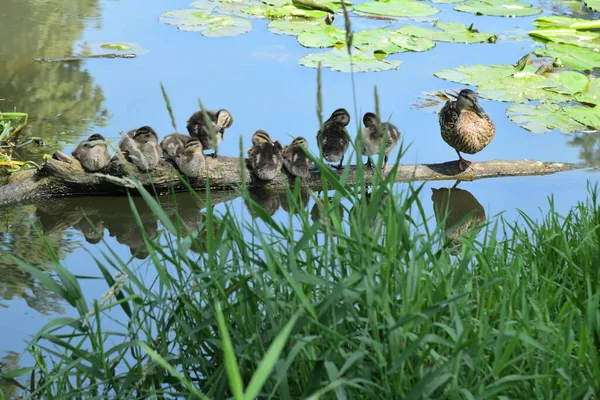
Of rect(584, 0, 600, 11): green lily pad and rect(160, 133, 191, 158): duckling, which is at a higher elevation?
rect(584, 0, 600, 11): green lily pad

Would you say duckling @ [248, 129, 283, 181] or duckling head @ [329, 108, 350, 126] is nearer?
duckling @ [248, 129, 283, 181]

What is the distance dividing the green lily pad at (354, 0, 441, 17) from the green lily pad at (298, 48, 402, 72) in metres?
1.55

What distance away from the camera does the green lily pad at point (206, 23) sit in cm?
831

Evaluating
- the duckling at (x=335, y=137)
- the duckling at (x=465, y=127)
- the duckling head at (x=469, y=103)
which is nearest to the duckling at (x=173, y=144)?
the duckling at (x=335, y=137)

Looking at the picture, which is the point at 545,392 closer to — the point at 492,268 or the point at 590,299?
the point at 590,299

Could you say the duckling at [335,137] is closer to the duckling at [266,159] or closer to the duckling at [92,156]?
the duckling at [266,159]

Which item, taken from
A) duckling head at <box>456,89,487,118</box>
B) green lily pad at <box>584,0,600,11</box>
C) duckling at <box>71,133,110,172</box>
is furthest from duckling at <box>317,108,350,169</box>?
green lily pad at <box>584,0,600,11</box>

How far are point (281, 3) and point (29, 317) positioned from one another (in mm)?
6295

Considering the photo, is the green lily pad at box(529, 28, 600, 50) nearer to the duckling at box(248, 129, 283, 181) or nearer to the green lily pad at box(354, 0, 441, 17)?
the green lily pad at box(354, 0, 441, 17)

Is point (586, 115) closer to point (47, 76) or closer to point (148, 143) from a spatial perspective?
point (148, 143)

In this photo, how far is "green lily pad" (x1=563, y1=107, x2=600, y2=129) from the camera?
606 cm

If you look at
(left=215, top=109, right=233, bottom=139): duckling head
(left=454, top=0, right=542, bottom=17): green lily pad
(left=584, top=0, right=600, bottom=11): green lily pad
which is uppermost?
(left=584, top=0, right=600, bottom=11): green lily pad

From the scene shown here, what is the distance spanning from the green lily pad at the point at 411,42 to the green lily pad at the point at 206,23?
4.62 ft

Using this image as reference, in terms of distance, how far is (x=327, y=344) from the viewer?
2.23 meters
